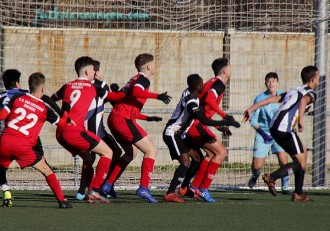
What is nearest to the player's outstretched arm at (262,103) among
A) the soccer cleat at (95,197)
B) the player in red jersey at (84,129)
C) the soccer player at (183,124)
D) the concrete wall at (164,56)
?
the soccer player at (183,124)

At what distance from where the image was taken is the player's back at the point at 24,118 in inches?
422

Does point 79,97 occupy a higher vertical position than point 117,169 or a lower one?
higher

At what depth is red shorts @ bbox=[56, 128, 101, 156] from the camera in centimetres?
1143

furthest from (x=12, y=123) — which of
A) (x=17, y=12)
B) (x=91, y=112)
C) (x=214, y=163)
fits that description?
(x=17, y=12)

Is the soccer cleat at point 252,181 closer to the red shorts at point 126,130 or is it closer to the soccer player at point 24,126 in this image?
the red shorts at point 126,130

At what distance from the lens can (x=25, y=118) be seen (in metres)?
10.7

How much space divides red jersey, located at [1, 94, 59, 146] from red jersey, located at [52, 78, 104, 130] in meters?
0.87

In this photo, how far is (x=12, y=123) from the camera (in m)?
10.8

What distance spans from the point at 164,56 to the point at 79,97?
206 inches

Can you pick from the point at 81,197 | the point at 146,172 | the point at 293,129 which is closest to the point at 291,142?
the point at 293,129

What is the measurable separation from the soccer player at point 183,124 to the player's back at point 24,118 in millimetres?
2027

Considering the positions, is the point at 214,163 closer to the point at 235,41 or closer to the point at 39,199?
the point at 39,199

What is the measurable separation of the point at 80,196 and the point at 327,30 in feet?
17.3

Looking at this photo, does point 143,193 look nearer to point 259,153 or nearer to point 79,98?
point 79,98
